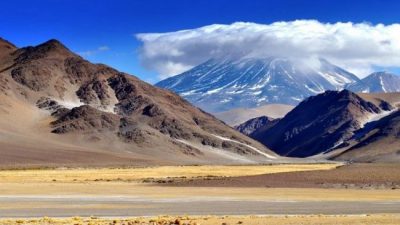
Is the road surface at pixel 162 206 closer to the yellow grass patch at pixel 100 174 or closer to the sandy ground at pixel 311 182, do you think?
the sandy ground at pixel 311 182

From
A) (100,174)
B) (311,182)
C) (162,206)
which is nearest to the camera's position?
(162,206)

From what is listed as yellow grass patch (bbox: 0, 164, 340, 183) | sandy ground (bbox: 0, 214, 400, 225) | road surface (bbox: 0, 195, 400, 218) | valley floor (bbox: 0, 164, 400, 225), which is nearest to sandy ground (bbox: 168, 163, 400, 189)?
valley floor (bbox: 0, 164, 400, 225)

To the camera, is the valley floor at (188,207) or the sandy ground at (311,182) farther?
the sandy ground at (311,182)

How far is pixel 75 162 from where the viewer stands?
7205 inches

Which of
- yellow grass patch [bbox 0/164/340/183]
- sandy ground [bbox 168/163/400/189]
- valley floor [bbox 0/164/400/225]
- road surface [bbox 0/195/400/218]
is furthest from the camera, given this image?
yellow grass patch [bbox 0/164/340/183]

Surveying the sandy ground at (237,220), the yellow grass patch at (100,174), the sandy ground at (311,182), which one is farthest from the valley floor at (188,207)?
the yellow grass patch at (100,174)

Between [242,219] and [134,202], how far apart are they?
1758 cm

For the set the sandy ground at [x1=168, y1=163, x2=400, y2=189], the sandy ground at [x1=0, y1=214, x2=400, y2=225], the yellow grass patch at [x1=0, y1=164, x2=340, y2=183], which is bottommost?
the sandy ground at [x1=0, y1=214, x2=400, y2=225]

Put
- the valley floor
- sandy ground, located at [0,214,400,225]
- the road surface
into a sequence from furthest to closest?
the road surface → the valley floor → sandy ground, located at [0,214,400,225]

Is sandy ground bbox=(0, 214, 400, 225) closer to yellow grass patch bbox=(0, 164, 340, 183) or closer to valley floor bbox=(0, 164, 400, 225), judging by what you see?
valley floor bbox=(0, 164, 400, 225)

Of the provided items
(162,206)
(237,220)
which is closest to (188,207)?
(162,206)

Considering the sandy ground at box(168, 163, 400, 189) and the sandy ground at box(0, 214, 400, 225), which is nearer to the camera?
the sandy ground at box(0, 214, 400, 225)

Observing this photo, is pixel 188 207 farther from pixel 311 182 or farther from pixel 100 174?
pixel 100 174

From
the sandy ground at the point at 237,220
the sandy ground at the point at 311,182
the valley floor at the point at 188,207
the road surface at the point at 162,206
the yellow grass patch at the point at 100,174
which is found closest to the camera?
the sandy ground at the point at 237,220
